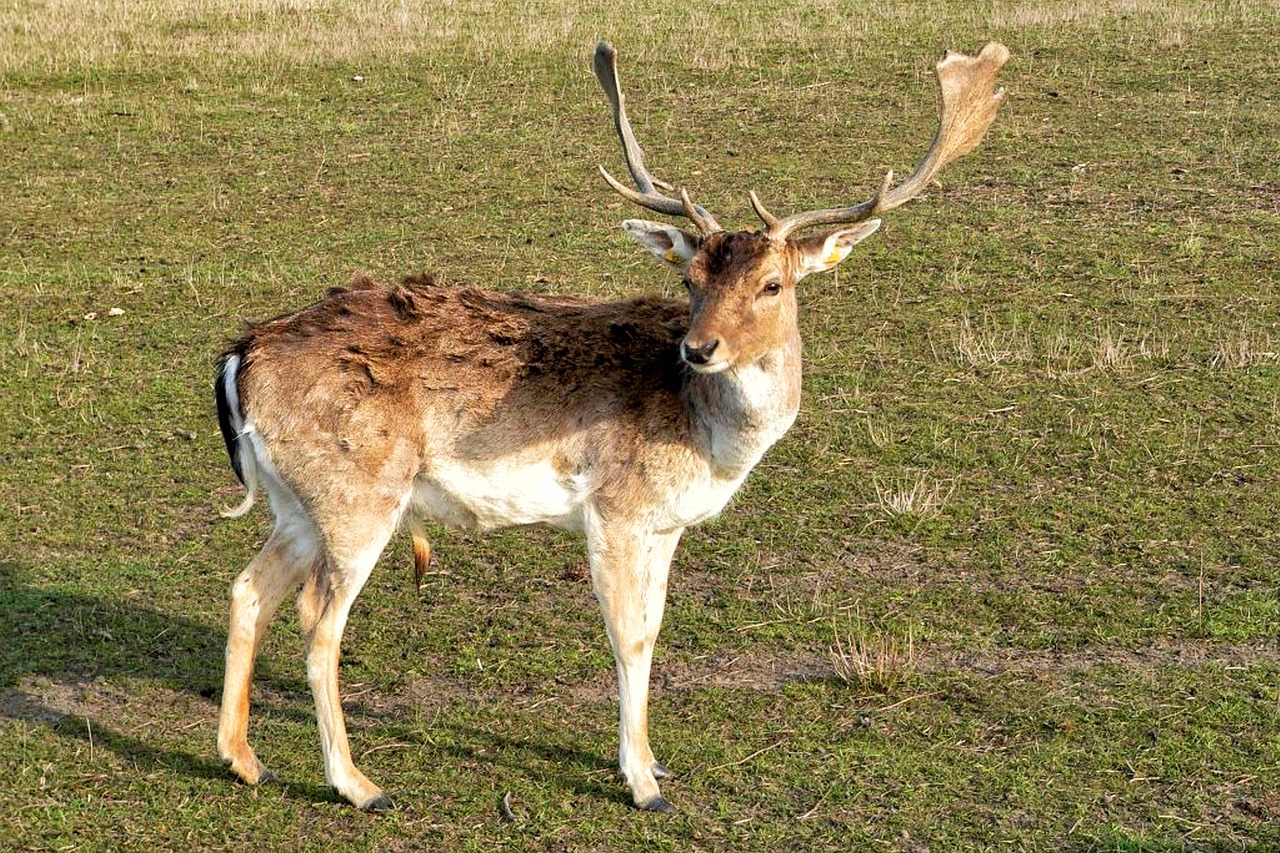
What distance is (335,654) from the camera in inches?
270

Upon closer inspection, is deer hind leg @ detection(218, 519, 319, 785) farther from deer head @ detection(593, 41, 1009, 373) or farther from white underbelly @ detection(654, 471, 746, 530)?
deer head @ detection(593, 41, 1009, 373)

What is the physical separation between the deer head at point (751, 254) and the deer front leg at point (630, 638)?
0.90 meters

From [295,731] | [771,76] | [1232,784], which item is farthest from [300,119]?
[1232,784]

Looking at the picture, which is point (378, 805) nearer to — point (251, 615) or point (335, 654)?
point (335, 654)

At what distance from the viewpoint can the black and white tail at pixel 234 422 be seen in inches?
280

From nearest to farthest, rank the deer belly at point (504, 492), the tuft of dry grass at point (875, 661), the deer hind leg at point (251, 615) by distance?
the deer hind leg at point (251, 615) < the deer belly at point (504, 492) < the tuft of dry grass at point (875, 661)

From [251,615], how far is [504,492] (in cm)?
116

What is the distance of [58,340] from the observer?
12445mm

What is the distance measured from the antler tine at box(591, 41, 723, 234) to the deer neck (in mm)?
620

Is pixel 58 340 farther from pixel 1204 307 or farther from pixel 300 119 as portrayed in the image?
pixel 1204 307

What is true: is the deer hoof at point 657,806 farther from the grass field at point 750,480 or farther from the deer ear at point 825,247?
the deer ear at point 825,247

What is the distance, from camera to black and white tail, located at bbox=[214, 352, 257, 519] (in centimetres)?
712

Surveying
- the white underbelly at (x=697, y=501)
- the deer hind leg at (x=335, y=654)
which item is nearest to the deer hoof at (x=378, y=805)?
the deer hind leg at (x=335, y=654)

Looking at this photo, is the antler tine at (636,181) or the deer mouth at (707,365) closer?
the deer mouth at (707,365)
